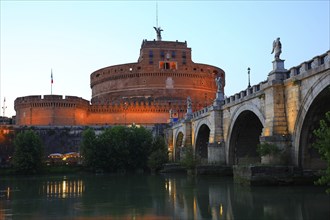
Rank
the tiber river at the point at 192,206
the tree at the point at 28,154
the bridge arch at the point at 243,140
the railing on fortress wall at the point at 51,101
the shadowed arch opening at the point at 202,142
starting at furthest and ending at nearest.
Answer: the railing on fortress wall at the point at 51,101 → the tree at the point at 28,154 → the shadowed arch opening at the point at 202,142 → the bridge arch at the point at 243,140 → the tiber river at the point at 192,206

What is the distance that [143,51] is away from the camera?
3816 inches

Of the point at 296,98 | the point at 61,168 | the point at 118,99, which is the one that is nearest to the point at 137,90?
the point at 118,99

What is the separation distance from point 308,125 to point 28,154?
39.2 metres

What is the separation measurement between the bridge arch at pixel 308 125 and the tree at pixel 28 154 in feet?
125

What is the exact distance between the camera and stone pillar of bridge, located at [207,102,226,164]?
39281mm

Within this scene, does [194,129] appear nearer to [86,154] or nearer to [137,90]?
[86,154]

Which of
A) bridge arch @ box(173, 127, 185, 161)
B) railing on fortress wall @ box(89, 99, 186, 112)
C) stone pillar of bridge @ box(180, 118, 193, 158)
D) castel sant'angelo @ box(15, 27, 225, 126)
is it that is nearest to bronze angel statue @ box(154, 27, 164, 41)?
castel sant'angelo @ box(15, 27, 225, 126)

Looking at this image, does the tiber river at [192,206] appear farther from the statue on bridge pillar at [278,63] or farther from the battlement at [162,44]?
the battlement at [162,44]

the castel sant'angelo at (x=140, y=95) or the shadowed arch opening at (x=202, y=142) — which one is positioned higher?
the castel sant'angelo at (x=140, y=95)

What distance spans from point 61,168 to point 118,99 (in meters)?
38.8

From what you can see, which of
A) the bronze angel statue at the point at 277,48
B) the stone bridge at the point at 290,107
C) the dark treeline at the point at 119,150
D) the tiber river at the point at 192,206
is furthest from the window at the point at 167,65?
the tiber river at the point at 192,206

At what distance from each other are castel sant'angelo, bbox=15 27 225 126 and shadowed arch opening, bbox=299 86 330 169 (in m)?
56.6

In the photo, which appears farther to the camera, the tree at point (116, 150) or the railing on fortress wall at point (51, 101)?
the railing on fortress wall at point (51, 101)

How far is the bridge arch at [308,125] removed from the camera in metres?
23.7
